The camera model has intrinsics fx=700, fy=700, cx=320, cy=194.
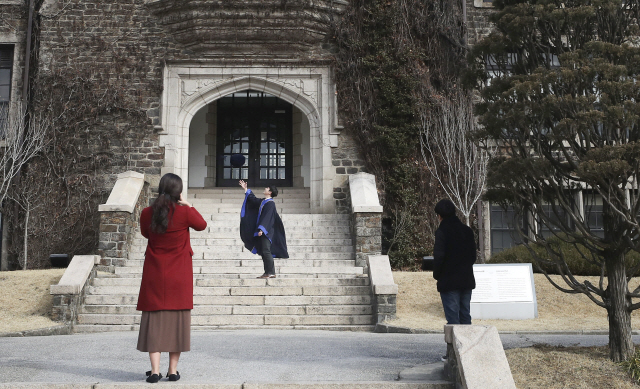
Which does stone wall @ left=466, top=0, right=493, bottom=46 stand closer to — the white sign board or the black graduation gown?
the white sign board

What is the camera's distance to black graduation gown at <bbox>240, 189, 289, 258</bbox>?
383 inches

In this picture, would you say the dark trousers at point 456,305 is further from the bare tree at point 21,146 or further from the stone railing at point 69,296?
the bare tree at point 21,146

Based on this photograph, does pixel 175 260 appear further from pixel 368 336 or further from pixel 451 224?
pixel 368 336

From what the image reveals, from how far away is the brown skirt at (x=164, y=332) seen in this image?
4.66 m

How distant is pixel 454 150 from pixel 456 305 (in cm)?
866

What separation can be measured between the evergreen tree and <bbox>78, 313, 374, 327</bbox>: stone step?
12.2 feet

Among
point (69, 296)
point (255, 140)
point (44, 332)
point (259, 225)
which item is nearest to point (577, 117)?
point (259, 225)

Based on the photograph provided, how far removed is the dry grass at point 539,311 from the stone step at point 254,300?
0.73 m

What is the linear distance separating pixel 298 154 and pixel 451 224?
10809 millimetres

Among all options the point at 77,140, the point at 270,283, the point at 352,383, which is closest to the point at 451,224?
the point at 352,383

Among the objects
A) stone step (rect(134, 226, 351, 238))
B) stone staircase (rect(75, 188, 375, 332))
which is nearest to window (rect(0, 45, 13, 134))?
stone step (rect(134, 226, 351, 238))

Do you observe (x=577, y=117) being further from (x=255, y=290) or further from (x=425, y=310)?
(x=255, y=290)

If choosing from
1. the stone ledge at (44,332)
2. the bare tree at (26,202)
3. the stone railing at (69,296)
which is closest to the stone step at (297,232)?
the stone railing at (69,296)

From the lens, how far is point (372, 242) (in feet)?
37.3
